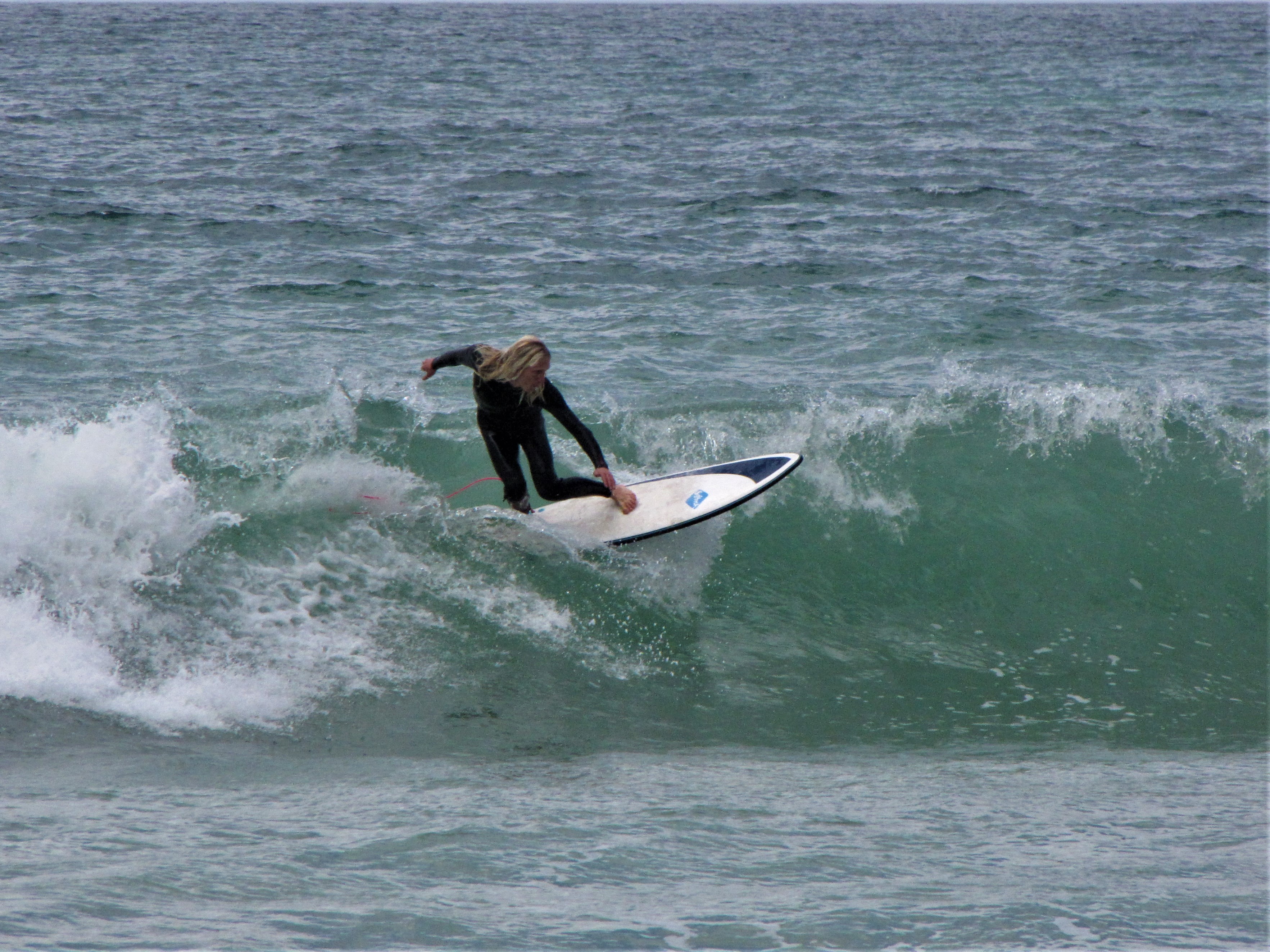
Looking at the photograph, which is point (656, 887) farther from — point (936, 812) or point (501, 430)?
point (501, 430)

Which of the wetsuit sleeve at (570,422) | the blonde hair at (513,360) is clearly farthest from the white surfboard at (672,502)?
the blonde hair at (513,360)

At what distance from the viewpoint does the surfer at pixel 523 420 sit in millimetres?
6281

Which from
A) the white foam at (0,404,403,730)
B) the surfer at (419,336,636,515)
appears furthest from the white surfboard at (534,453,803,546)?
the white foam at (0,404,403,730)

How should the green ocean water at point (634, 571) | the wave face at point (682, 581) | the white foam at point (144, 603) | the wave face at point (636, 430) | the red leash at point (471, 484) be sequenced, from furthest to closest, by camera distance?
1. the red leash at point (471, 484)
2. the wave face at point (636, 430)
3. the wave face at point (682, 581)
4. the white foam at point (144, 603)
5. the green ocean water at point (634, 571)

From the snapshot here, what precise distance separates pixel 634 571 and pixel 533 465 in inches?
37.5

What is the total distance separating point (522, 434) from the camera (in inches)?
266

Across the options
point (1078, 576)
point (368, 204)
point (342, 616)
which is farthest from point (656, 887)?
point (368, 204)

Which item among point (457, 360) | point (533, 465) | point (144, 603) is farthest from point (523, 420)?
point (144, 603)

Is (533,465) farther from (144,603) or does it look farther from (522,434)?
(144,603)

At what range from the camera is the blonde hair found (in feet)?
20.2

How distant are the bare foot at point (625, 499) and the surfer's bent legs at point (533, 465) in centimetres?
6

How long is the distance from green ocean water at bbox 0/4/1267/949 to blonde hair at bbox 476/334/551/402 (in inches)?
46.2

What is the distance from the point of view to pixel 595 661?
640 centimetres

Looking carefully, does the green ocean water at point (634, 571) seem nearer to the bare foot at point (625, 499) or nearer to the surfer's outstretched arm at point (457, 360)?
the bare foot at point (625, 499)
